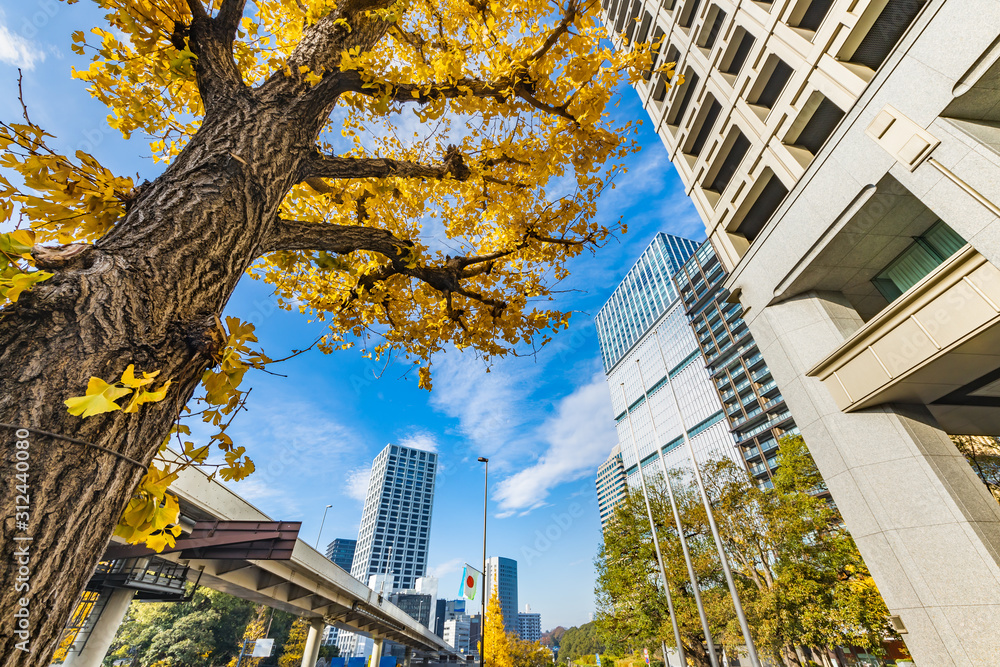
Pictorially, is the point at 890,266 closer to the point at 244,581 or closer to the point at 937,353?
the point at 937,353

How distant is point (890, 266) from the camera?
7.54 meters

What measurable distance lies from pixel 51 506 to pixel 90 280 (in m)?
0.68

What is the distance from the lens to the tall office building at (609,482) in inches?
3732

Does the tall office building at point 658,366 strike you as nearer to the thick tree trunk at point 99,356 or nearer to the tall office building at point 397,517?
the thick tree trunk at point 99,356

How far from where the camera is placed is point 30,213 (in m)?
A: 1.53

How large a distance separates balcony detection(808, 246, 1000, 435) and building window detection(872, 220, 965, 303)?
1.00 meters

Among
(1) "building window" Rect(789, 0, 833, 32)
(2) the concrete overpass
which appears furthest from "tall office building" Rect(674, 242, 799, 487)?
(2) the concrete overpass

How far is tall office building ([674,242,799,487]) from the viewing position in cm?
4650

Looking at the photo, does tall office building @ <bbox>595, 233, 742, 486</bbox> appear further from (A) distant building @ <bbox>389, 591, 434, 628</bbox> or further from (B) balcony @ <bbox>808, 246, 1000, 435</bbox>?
(A) distant building @ <bbox>389, 591, 434, 628</bbox>

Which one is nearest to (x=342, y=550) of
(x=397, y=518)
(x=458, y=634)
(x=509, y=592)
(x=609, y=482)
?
(x=397, y=518)

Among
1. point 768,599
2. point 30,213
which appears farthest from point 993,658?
point 768,599

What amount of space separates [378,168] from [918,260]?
9.50 metres

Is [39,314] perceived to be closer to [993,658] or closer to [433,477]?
[993,658]

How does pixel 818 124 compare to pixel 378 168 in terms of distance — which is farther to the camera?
pixel 818 124
